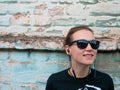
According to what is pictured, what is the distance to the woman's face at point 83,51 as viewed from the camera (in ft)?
9.50

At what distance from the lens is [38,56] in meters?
4.14

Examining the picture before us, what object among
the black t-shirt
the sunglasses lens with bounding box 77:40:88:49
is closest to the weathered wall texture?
the black t-shirt

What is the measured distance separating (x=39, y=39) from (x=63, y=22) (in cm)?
32

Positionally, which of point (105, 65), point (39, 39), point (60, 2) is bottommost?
point (105, 65)

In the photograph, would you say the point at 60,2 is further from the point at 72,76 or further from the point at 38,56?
the point at 72,76

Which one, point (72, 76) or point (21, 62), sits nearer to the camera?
point (72, 76)

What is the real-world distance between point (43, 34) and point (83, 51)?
1253mm

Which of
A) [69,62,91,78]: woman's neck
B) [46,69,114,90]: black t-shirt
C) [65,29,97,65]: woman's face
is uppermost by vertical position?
[65,29,97,65]: woman's face

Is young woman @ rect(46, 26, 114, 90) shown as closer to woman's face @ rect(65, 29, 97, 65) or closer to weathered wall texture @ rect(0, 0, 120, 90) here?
woman's face @ rect(65, 29, 97, 65)

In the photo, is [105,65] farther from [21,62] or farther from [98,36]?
[21,62]

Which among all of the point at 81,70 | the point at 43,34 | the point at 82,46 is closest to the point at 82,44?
the point at 82,46

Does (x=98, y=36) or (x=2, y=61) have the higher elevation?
(x=98, y=36)

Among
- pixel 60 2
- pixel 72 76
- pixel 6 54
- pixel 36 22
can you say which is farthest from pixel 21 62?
pixel 72 76

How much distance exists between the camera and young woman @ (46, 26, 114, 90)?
9.58 ft
